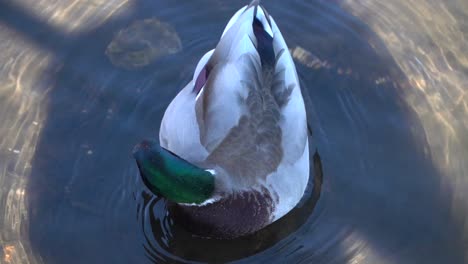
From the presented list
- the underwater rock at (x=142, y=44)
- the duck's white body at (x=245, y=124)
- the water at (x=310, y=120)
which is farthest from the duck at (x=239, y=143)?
the underwater rock at (x=142, y=44)

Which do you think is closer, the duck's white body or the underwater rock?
the duck's white body

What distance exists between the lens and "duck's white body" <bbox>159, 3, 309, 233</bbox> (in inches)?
150

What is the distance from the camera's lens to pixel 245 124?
385 cm

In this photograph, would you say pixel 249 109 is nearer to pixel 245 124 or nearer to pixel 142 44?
pixel 245 124

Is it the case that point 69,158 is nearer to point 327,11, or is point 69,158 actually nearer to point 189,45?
point 189,45

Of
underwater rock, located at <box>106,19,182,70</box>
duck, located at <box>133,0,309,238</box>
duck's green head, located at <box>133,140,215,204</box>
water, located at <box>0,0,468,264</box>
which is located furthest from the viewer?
underwater rock, located at <box>106,19,182,70</box>

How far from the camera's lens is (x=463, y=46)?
517 cm

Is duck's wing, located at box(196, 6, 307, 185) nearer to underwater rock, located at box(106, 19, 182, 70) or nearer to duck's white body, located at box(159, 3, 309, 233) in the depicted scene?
duck's white body, located at box(159, 3, 309, 233)

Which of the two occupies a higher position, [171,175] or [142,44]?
[142,44]

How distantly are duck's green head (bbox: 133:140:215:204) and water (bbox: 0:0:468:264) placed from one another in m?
0.56

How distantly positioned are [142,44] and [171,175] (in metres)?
1.80

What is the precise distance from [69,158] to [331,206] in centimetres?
168

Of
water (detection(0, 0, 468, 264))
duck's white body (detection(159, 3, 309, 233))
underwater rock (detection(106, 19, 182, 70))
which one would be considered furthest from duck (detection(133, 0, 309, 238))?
underwater rock (detection(106, 19, 182, 70))

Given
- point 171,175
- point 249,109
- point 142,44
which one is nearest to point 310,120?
point 249,109
